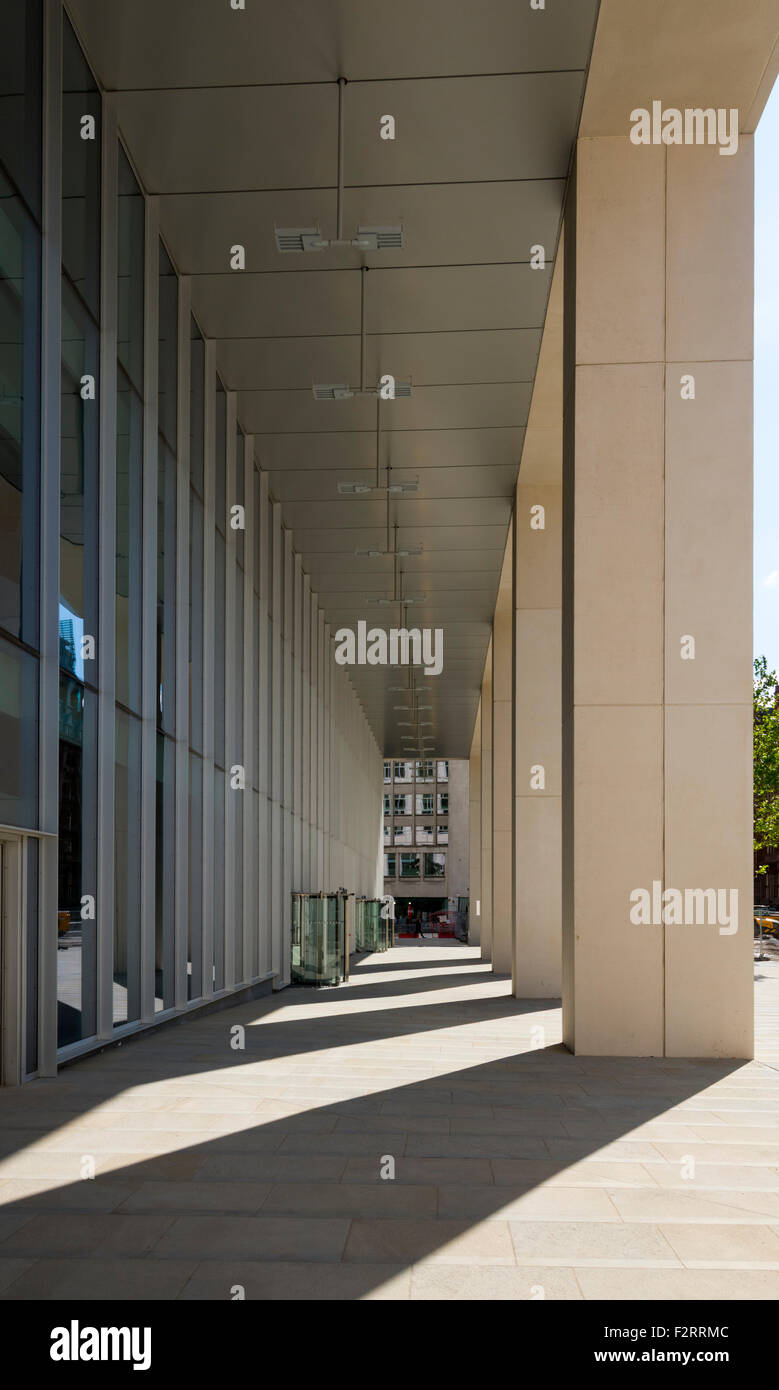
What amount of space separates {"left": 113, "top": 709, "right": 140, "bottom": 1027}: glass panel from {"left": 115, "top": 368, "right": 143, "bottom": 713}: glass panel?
436 millimetres

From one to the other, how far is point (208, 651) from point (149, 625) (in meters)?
3.14

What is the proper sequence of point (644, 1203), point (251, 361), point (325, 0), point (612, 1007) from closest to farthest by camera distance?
point (644, 1203) → point (325, 0) → point (612, 1007) → point (251, 361)

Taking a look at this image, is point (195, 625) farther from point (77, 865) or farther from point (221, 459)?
point (77, 865)

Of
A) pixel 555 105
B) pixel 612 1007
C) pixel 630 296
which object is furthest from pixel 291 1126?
pixel 555 105

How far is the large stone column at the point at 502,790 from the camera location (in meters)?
28.3

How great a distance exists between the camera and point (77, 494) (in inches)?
437

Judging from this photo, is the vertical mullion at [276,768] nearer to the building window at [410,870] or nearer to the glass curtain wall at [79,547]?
the glass curtain wall at [79,547]

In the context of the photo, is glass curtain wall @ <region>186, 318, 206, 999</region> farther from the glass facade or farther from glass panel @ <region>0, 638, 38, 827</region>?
glass panel @ <region>0, 638, 38, 827</region>

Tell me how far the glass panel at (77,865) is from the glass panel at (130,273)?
12.6ft

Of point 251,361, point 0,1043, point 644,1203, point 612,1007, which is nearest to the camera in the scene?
point 644,1203

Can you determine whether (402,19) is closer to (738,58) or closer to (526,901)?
(738,58)

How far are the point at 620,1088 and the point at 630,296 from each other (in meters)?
6.98

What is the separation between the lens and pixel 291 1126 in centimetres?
810

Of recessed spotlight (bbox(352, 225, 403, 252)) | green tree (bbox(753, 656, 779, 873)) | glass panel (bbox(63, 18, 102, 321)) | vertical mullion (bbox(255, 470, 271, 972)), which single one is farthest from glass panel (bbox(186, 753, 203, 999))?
green tree (bbox(753, 656, 779, 873))
